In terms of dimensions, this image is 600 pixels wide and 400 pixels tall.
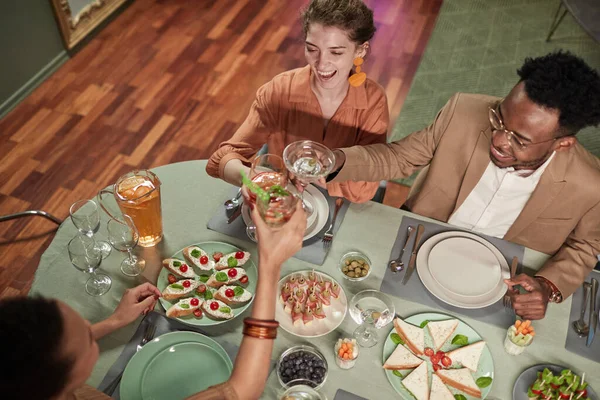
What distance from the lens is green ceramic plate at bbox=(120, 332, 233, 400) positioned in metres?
1.46

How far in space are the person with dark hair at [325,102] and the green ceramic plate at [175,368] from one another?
65cm

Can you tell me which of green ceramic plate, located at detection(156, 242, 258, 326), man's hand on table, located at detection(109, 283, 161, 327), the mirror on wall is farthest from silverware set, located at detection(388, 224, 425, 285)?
the mirror on wall

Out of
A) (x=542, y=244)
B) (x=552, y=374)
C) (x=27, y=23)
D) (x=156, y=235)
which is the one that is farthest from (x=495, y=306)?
(x=27, y=23)

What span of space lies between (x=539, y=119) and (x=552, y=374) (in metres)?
0.79

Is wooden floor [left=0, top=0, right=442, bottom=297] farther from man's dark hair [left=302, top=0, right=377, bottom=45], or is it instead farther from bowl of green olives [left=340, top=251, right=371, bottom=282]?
bowl of green olives [left=340, top=251, right=371, bottom=282]

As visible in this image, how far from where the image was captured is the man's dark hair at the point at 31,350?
3.32 feet

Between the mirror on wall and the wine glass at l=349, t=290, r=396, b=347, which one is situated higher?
the wine glass at l=349, t=290, r=396, b=347

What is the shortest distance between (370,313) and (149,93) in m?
2.99

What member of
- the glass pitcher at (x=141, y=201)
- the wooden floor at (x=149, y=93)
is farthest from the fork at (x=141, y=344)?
the wooden floor at (x=149, y=93)

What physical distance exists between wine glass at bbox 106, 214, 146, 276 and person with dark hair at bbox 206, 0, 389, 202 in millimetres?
417

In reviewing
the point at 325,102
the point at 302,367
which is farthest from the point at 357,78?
the point at 302,367

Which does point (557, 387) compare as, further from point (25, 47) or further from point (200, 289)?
point (25, 47)

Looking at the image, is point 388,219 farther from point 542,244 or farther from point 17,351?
point 17,351

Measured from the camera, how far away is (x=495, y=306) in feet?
5.51
